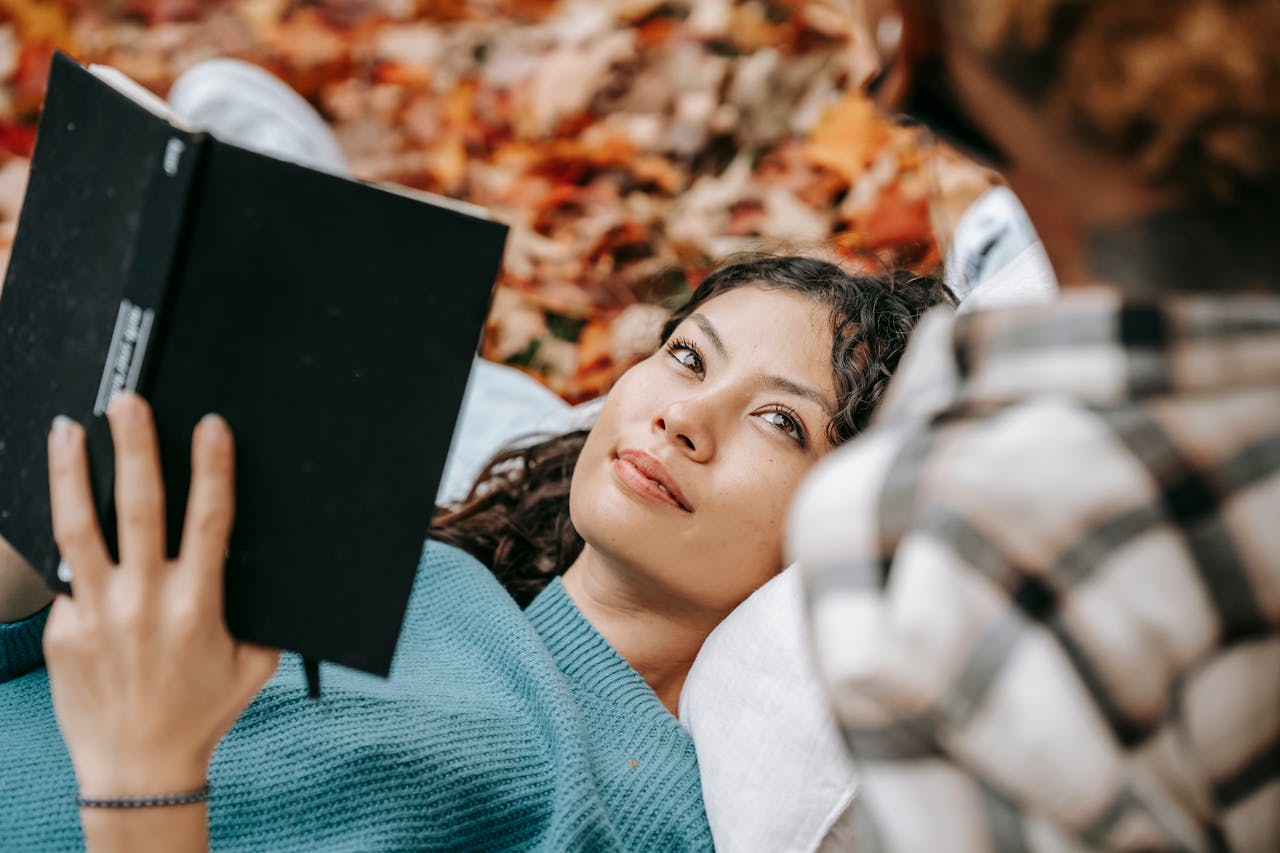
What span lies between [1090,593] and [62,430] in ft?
2.14

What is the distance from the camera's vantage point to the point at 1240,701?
559 millimetres

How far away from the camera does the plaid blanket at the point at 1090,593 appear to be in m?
0.54

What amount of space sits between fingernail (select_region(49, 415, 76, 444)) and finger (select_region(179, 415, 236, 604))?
9 cm

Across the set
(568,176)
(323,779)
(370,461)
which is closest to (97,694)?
(370,461)

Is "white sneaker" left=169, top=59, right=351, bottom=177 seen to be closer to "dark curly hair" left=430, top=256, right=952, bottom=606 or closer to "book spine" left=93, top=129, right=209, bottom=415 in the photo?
"dark curly hair" left=430, top=256, right=952, bottom=606

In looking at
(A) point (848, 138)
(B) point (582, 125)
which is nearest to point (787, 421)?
(A) point (848, 138)

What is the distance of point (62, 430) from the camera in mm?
759

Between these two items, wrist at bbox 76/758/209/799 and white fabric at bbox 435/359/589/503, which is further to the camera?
white fabric at bbox 435/359/589/503

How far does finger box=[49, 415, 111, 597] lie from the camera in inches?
28.9

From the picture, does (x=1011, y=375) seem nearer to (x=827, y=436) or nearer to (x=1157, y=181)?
(x=1157, y=181)

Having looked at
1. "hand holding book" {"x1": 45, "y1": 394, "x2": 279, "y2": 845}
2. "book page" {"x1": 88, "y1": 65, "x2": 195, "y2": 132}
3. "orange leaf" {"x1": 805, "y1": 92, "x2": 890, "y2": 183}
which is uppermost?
"orange leaf" {"x1": 805, "y1": 92, "x2": 890, "y2": 183}

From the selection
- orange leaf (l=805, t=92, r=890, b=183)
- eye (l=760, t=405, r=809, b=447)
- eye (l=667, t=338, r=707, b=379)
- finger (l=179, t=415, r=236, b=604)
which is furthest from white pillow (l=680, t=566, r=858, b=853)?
orange leaf (l=805, t=92, r=890, b=183)

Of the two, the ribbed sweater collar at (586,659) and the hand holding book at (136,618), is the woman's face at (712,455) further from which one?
the hand holding book at (136,618)

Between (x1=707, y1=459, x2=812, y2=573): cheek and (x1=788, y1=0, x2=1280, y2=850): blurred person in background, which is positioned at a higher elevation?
(x1=788, y1=0, x2=1280, y2=850): blurred person in background
